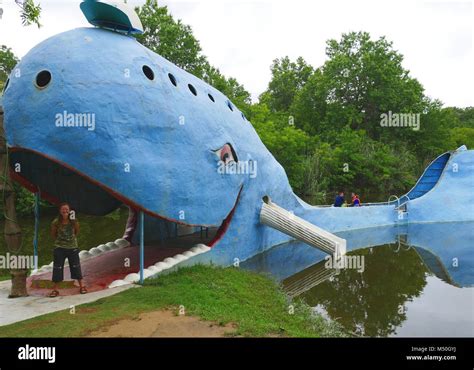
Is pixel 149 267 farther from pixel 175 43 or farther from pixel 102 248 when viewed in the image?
pixel 175 43

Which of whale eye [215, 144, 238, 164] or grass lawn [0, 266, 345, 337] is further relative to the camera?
whale eye [215, 144, 238, 164]

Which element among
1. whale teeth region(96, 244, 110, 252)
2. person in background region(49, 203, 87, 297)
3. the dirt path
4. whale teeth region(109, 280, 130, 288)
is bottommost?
the dirt path

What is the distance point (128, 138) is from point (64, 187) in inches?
130

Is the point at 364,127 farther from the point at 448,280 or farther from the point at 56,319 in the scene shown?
the point at 56,319

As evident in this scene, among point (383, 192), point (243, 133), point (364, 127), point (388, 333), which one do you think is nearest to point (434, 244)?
point (243, 133)

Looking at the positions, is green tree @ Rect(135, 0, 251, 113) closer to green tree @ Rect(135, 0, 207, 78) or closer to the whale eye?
green tree @ Rect(135, 0, 207, 78)

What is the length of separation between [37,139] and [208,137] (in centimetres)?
379

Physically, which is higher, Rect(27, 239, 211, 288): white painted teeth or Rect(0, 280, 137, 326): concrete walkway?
Rect(27, 239, 211, 288): white painted teeth

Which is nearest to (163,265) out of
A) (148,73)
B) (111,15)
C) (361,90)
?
(148,73)

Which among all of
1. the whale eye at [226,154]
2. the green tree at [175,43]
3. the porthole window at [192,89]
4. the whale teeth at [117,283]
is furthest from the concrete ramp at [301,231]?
the green tree at [175,43]

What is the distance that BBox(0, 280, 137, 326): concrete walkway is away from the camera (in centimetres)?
709

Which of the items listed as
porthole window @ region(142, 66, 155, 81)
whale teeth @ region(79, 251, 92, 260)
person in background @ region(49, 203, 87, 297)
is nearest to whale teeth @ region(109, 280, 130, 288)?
person in background @ region(49, 203, 87, 297)

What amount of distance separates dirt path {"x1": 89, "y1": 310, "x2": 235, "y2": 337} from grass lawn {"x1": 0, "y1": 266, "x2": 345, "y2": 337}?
0.16 meters
